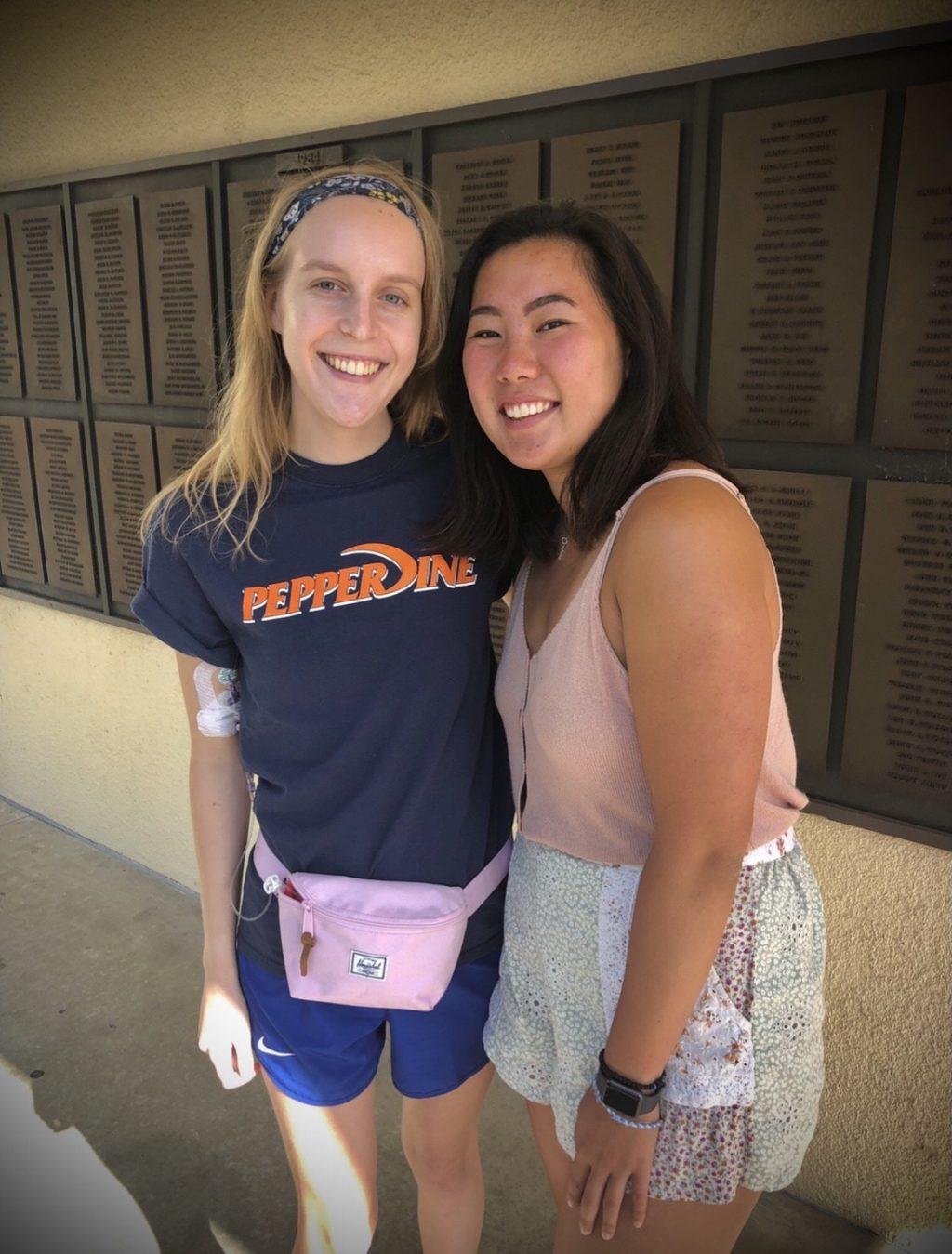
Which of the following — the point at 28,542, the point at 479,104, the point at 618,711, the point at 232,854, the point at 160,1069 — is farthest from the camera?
the point at 28,542

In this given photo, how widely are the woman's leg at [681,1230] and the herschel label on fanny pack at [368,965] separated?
0.48 meters

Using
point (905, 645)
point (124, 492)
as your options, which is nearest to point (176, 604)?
point (905, 645)

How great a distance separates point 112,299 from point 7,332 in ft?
2.45

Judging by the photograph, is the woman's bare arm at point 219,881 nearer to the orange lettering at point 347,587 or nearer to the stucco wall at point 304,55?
the orange lettering at point 347,587

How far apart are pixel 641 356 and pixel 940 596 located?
910 millimetres

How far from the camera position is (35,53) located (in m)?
3.43

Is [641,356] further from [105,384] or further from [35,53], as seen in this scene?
[35,53]

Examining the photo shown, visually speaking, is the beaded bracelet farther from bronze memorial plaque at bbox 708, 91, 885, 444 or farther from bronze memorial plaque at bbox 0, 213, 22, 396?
bronze memorial plaque at bbox 0, 213, 22, 396

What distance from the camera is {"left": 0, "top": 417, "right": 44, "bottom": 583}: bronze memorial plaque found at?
3811mm

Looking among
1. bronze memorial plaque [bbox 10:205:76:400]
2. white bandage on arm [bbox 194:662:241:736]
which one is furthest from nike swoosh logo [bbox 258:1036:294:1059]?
bronze memorial plaque [bbox 10:205:76:400]

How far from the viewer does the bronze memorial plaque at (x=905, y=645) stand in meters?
1.84

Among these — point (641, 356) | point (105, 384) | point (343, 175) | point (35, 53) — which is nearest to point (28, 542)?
point (105, 384)

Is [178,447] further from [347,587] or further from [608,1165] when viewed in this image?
[608,1165]

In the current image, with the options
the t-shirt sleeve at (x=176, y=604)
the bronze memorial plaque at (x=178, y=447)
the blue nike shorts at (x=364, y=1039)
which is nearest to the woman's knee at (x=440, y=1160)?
the blue nike shorts at (x=364, y=1039)
